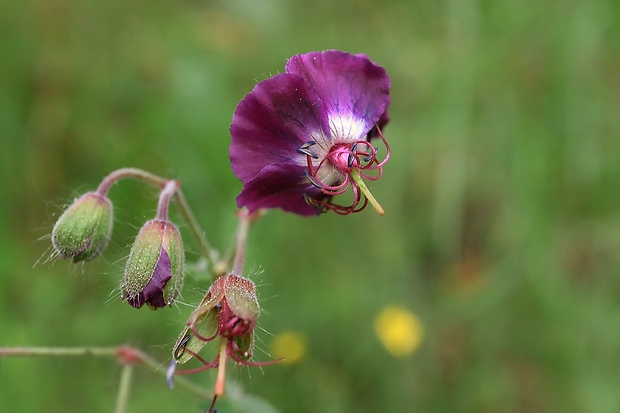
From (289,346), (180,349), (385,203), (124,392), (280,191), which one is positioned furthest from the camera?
(385,203)

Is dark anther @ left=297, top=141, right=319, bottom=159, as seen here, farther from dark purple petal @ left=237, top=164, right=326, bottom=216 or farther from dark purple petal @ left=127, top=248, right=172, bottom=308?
dark purple petal @ left=127, top=248, right=172, bottom=308

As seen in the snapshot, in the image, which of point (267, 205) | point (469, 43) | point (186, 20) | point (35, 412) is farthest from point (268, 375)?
point (186, 20)

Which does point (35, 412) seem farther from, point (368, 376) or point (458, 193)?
point (458, 193)

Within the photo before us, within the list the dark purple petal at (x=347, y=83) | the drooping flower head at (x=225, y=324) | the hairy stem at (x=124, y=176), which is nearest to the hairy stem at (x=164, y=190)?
the hairy stem at (x=124, y=176)

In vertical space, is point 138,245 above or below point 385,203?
below

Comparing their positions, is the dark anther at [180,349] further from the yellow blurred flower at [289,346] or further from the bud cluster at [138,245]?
the yellow blurred flower at [289,346]

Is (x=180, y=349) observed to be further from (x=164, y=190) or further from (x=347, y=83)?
(x=347, y=83)

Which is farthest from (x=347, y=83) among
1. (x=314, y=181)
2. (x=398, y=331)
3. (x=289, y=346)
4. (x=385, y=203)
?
(x=385, y=203)
